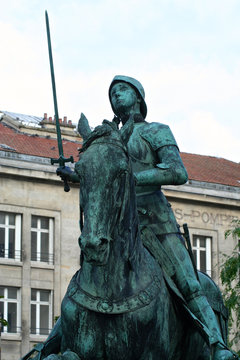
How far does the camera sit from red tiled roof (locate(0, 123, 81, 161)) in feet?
177

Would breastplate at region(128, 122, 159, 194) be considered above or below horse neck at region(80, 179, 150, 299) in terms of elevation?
above

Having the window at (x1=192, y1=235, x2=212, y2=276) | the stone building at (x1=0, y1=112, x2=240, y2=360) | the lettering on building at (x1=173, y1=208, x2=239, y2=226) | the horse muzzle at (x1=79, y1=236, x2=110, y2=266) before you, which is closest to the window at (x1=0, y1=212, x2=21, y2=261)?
the stone building at (x1=0, y1=112, x2=240, y2=360)

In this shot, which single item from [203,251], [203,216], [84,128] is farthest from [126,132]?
[203,251]

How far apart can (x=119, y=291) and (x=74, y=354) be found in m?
0.63

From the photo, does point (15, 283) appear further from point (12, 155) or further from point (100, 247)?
point (100, 247)

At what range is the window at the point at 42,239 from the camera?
53812 mm

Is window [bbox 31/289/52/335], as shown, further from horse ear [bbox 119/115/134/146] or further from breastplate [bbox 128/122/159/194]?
horse ear [bbox 119/115/134/146]

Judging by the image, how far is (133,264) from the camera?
10.5 meters

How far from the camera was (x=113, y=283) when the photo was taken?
10.3m

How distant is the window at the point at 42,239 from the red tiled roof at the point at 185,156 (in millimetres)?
2864

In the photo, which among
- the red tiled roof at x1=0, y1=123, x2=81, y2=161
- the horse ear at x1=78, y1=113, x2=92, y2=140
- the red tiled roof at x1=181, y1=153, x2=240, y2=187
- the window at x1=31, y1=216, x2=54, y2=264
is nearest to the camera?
the horse ear at x1=78, y1=113, x2=92, y2=140

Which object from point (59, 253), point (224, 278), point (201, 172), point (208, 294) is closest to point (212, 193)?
point (201, 172)

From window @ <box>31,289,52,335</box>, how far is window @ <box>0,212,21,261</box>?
1.84 m

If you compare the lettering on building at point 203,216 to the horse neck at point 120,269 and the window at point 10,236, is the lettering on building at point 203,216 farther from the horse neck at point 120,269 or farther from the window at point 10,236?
the horse neck at point 120,269
